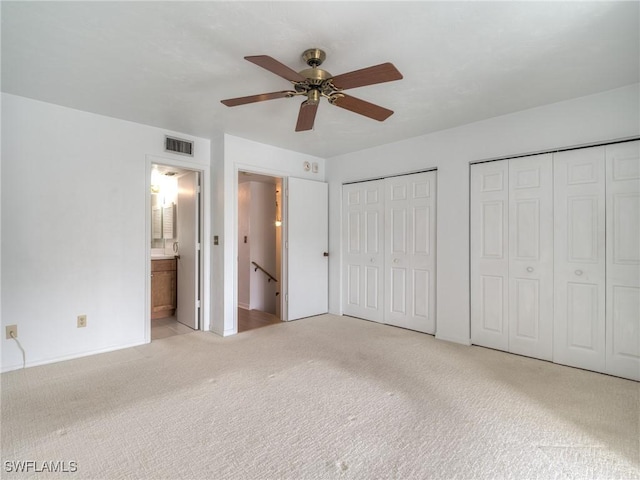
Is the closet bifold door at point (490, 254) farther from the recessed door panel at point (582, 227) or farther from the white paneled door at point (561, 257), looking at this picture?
the recessed door panel at point (582, 227)

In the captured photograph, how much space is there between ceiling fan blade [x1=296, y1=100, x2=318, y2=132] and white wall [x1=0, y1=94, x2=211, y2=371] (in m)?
2.00

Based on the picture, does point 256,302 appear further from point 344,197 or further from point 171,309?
point 344,197

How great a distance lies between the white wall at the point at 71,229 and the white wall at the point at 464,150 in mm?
2941

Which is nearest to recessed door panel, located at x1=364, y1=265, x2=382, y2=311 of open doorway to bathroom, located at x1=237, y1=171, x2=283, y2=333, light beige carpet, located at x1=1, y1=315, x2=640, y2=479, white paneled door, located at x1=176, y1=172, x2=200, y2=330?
light beige carpet, located at x1=1, y1=315, x2=640, y2=479

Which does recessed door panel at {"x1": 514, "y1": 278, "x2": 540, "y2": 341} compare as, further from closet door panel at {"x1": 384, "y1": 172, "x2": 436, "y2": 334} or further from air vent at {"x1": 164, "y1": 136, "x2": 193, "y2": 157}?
air vent at {"x1": 164, "y1": 136, "x2": 193, "y2": 157}

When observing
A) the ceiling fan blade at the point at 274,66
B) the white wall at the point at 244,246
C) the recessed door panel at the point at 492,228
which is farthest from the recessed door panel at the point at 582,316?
the white wall at the point at 244,246

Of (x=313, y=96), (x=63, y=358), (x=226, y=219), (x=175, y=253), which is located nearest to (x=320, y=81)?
(x=313, y=96)

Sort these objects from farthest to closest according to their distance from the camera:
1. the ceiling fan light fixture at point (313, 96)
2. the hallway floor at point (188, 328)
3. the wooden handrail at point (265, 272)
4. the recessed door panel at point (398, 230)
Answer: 1. the wooden handrail at point (265, 272)
2. the recessed door panel at point (398, 230)
3. the hallway floor at point (188, 328)
4. the ceiling fan light fixture at point (313, 96)

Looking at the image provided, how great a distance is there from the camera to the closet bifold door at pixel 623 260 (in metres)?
2.69

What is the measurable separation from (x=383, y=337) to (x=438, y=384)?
128 cm

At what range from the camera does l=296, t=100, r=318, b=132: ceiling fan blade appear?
231 centimetres

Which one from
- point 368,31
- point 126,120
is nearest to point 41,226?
point 126,120

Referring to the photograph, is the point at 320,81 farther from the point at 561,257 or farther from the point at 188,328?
the point at 188,328

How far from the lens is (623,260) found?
2740 millimetres
